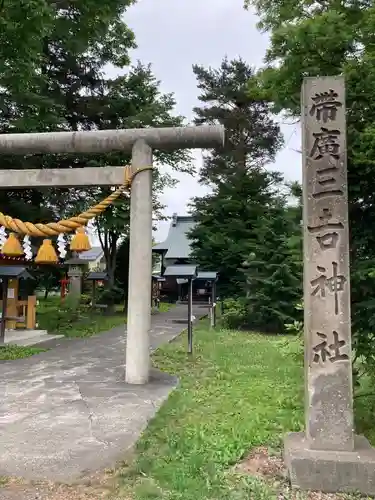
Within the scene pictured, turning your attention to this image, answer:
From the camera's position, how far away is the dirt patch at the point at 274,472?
3.45m

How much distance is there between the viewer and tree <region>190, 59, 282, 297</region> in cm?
2044

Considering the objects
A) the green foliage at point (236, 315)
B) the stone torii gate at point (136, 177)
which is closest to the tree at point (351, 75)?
the stone torii gate at point (136, 177)

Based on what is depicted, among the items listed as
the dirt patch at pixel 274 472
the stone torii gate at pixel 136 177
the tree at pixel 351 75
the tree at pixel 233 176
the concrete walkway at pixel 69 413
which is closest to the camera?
the dirt patch at pixel 274 472

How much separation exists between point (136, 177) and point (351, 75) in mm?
3606

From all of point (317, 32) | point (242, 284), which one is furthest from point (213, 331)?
point (317, 32)

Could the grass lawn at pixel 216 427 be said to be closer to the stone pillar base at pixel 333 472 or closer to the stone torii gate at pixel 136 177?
the stone pillar base at pixel 333 472

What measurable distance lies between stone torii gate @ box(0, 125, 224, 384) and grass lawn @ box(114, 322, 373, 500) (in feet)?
3.56

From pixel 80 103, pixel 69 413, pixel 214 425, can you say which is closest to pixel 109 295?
pixel 80 103

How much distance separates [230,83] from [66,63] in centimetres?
882

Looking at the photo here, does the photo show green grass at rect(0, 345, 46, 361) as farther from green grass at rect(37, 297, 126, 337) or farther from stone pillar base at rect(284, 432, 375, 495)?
stone pillar base at rect(284, 432, 375, 495)

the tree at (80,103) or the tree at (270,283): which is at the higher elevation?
the tree at (80,103)

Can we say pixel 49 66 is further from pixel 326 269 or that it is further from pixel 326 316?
pixel 326 316

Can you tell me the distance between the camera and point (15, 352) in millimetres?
10555

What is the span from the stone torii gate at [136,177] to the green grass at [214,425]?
1.09 meters
